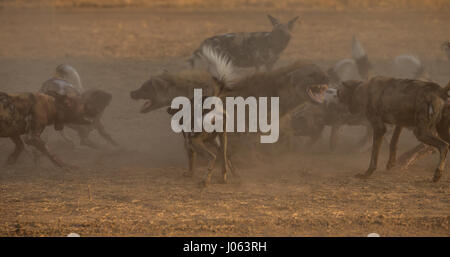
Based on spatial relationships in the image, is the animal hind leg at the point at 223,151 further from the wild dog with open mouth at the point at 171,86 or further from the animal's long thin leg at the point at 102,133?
the animal's long thin leg at the point at 102,133

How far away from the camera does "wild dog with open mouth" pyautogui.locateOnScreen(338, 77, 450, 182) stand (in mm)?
6402

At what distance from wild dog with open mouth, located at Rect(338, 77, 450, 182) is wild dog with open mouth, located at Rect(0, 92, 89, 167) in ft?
13.3

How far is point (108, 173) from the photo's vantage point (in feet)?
24.4

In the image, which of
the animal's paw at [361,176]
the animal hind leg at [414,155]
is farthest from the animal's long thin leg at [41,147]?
the animal hind leg at [414,155]

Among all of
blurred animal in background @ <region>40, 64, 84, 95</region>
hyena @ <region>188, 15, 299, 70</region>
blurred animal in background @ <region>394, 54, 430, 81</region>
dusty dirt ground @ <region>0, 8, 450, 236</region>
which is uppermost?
hyena @ <region>188, 15, 299, 70</region>

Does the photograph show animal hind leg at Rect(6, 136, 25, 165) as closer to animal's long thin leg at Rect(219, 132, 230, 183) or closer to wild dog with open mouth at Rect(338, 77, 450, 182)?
animal's long thin leg at Rect(219, 132, 230, 183)

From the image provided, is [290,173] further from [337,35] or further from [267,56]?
[337,35]

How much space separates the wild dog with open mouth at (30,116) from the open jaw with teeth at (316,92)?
3.36 metres

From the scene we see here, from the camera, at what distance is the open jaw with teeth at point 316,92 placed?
7.62 meters

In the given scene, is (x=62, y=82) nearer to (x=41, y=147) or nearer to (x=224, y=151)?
(x=41, y=147)

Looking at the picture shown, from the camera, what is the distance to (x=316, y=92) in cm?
770

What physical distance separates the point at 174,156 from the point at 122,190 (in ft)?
6.08

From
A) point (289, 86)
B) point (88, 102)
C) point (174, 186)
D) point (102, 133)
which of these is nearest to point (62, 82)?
point (88, 102)

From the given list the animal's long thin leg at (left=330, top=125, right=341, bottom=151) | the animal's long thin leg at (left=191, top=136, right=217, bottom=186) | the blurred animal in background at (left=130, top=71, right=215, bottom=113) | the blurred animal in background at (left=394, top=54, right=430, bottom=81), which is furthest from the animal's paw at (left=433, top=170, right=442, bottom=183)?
the blurred animal in background at (left=394, top=54, right=430, bottom=81)
